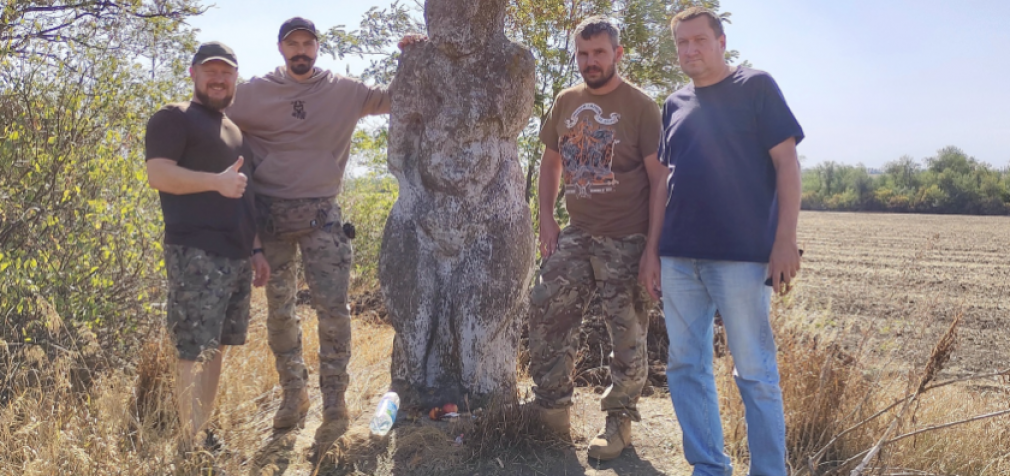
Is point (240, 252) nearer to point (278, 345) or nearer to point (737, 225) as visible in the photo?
point (278, 345)

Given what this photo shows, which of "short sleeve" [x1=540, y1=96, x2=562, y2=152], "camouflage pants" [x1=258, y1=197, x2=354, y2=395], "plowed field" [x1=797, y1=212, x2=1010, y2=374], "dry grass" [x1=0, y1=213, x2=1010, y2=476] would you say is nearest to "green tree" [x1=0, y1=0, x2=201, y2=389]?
"dry grass" [x1=0, y1=213, x2=1010, y2=476]

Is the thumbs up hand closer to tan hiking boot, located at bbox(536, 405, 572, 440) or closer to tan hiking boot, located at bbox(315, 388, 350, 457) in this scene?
tan hiking boot, located at bbox(315, 388, 350, 457)

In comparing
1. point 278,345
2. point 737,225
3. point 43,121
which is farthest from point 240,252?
point 43,121

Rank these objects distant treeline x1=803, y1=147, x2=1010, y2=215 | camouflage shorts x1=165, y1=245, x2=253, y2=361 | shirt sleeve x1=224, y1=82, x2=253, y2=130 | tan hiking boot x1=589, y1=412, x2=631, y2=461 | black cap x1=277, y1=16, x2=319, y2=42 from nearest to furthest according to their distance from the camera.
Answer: camouflage shorts x1=165, y1=245, x2=253, y2=361
tan hiking boot x1=589, y1=412, x2=631, y2=461
black cap x1=277, y1=16, x2=319, y2=42
shirt sleeve x1=224, y1=82, x2=253, y2=130
distant treeline x1=803, y1=147, x2=1010, y2=215

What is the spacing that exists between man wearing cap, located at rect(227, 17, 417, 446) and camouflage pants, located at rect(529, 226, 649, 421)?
109 centimetres

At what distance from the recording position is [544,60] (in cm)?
611

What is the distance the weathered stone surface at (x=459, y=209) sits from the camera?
3928mm

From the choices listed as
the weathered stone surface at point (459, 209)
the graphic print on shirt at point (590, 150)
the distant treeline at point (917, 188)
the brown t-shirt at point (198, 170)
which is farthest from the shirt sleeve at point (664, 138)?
the distant treeline at point (917, 188)

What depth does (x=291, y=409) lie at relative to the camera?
397 cm

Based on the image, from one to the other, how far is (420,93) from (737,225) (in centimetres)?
198

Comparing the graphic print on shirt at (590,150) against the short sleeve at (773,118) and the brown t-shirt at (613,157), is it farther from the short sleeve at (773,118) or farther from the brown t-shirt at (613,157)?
the short sleeve at (773,118)

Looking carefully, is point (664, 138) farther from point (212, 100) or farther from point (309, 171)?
point (212, 100)

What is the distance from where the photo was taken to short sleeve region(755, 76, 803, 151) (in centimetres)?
275

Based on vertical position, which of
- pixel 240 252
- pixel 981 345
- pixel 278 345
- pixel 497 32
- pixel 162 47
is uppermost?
pixel 162 47
